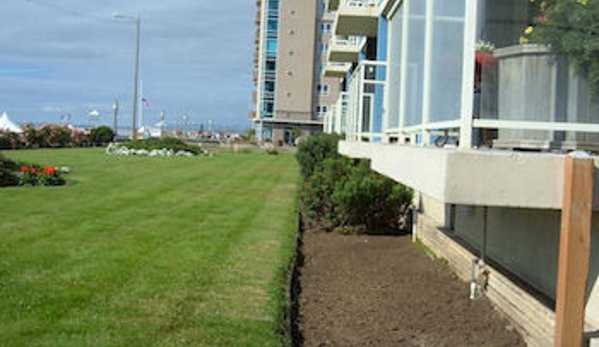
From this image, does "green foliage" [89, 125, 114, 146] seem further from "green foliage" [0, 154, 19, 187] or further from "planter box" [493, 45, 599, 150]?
"planter box" [493, 45, 599, 150]

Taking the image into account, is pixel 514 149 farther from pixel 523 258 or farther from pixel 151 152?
pixel 151 152

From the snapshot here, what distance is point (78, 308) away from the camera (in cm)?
618

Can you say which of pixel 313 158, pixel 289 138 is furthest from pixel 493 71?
pixel 289 138

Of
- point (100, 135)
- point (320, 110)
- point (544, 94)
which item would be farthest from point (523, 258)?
point (320, 110)

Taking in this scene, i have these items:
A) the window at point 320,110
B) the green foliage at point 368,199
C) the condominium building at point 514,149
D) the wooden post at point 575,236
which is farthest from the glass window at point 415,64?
the window at point 320,110

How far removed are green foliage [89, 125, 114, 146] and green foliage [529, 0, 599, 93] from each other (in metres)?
47.1

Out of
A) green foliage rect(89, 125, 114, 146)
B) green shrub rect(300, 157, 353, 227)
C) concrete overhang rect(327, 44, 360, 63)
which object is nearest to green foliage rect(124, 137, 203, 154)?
concrete overhang rect(327, 44, 360, 63)

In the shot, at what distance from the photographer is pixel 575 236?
4059 mm

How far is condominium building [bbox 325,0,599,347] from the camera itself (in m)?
4.14

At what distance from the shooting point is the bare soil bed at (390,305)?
20.0 ft

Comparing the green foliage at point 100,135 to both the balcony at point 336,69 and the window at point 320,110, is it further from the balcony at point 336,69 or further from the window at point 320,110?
the window at point 320,110

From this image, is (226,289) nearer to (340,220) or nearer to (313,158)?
(340,220)

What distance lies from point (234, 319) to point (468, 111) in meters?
2.73

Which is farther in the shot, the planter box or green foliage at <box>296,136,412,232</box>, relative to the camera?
green foliage at <box>296,136,412,232</box>
